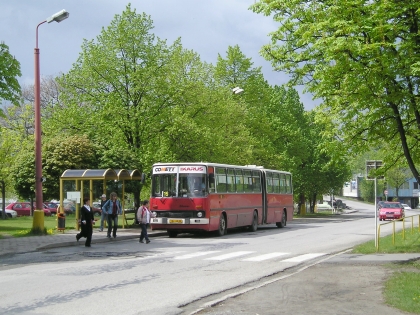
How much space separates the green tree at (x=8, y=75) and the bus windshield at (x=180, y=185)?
736 cm

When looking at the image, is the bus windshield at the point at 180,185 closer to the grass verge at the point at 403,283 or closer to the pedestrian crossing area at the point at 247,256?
the pedestrian crossing area at the point at 247,256

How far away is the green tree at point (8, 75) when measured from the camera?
25.0m

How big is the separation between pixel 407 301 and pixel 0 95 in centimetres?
1833

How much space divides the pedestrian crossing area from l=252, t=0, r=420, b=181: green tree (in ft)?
12.3

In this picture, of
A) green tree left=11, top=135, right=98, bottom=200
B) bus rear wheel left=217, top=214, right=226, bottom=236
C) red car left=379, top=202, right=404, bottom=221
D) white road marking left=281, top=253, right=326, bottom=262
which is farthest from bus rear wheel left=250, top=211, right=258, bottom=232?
red car left=379, top=202, right=404, bottom=221

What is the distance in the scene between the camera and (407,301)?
1089 centimetres

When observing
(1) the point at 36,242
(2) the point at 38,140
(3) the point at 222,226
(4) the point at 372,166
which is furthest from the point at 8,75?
(4) the point at 372,166

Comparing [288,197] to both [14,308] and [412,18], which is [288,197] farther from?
[14,308]

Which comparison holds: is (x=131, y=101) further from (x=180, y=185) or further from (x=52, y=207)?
(x=52, y=207)

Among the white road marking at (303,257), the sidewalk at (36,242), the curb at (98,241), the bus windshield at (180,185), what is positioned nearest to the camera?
the white road marking at (303,257)

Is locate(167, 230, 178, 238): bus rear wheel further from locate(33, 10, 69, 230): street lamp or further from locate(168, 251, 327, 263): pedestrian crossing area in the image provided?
locate(168, 251, 327, 263): pedestrian crossing area

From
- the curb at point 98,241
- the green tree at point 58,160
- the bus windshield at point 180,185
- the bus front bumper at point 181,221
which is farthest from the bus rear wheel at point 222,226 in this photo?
the green tree at point 58,160

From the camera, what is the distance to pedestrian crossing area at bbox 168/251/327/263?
64.4 feet

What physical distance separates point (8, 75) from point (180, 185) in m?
8.57
